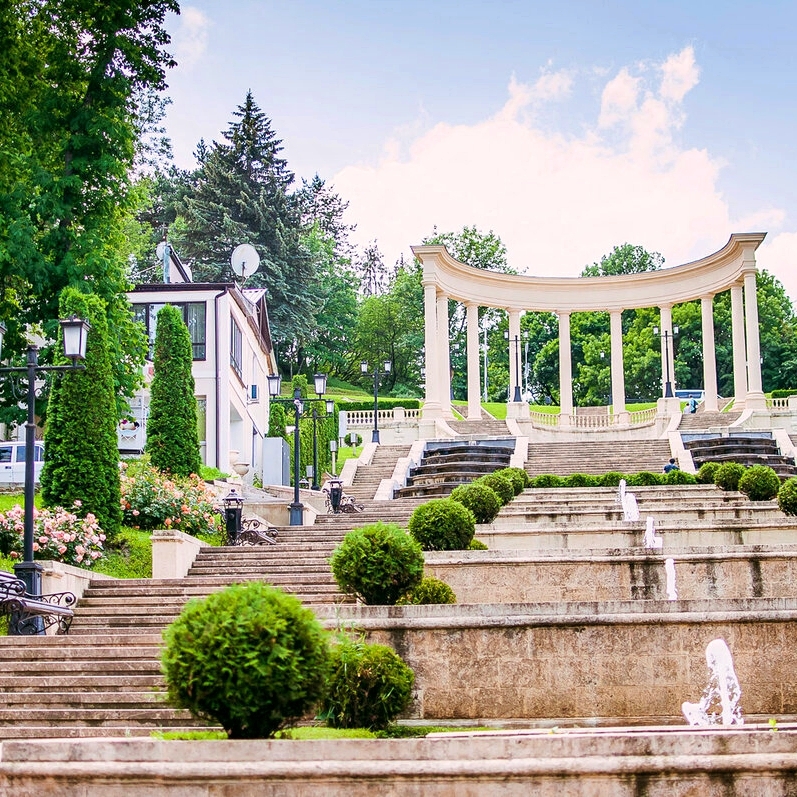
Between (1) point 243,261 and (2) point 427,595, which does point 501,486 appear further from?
(1) point 243,261

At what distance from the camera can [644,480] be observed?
29688mm

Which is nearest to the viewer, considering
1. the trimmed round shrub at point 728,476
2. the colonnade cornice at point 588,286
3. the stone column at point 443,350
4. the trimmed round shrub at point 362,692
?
the trimmed round shrub at point 362,692

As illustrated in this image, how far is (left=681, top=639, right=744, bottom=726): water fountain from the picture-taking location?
13578mm

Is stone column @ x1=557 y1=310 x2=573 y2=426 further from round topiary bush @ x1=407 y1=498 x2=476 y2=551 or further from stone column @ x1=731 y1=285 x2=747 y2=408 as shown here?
round topiary bush @ x1=407 y1=498 x2=476 y2=551

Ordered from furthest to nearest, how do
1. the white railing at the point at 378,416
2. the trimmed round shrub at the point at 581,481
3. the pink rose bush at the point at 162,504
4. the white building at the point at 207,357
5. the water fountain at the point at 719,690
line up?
the white railing at the point at 378,416 < the white building at the point at 207,357 < the trimmed round shrub at the point at 581,481 < the pink rose bush at the point at 162,504 < the water fountain at the point at 719,690

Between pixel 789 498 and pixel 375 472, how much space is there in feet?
54.4

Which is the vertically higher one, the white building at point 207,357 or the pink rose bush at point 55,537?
the white building at point 207,357

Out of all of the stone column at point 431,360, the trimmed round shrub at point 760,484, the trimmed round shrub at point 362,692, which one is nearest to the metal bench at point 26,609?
the trimmed round shrub at point 362,692

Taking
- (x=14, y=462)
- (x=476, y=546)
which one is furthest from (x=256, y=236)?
(x=476, y=546)

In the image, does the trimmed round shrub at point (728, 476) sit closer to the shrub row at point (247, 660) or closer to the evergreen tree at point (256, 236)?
the shrub row at point (247, 660)

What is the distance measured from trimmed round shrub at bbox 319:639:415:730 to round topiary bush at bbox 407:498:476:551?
6.72 metres

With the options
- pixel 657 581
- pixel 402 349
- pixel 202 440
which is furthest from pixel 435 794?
pixel 402 349

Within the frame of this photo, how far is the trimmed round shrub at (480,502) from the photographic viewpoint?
72.7 feet

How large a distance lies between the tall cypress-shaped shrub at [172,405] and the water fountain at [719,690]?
1561 centimetres
